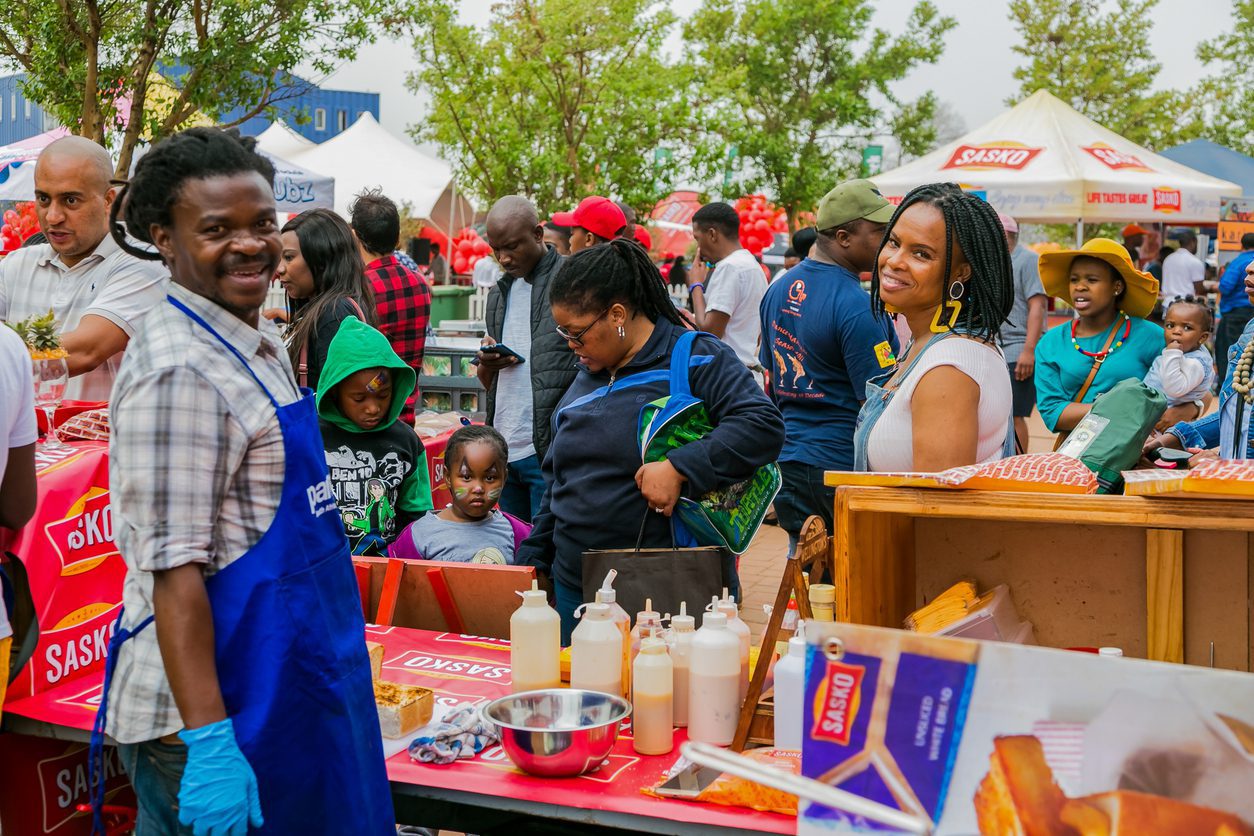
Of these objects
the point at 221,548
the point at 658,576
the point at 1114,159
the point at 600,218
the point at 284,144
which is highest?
the point at 284,144

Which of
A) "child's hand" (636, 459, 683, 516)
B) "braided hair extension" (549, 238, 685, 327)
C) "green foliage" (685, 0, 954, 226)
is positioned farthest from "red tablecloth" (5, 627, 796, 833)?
"green foliage" (685, 0, 954, 226)

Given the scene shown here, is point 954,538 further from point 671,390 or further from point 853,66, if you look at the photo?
point 853,66

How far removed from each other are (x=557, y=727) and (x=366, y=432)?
208 centimetres

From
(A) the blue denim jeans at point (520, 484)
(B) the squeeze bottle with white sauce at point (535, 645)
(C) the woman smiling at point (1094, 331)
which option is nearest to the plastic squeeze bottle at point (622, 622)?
(B) the squeeze bottle with white sauce at point (535, 645)

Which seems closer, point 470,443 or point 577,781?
point 577,781

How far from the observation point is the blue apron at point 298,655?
2.10m

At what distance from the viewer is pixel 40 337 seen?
3.57 m

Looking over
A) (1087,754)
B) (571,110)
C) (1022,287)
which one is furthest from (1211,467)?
(571,110)

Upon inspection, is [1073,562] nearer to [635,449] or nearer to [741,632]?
[741,632]

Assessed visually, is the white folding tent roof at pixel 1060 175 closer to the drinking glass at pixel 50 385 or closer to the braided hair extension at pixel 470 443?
the braided hair extension at pixel 470 443

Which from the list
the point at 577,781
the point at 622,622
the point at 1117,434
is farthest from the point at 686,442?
the point at 1117,434

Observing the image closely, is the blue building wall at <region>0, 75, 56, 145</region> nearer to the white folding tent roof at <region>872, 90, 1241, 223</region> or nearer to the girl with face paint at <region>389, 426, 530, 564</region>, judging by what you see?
the white folding tent roof at <region>872, 90, 1241, 223</region>

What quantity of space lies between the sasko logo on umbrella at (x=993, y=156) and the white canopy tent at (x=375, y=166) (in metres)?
8.91

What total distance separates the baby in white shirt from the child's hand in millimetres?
3159
